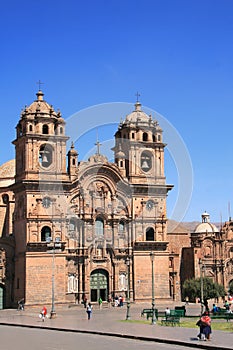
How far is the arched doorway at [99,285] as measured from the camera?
Result: 56100mm

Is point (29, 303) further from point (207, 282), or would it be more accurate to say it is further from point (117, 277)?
point (207, 282)

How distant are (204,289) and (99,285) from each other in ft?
31.5

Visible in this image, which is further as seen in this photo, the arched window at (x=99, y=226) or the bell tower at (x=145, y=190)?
the bell tower at (x=145, y=190)

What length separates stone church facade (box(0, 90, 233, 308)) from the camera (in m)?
53.5

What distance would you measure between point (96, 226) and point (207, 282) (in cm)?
1152

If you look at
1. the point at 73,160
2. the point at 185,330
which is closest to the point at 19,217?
the point at 73,160

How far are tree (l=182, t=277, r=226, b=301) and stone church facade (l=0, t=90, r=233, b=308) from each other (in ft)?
6.53

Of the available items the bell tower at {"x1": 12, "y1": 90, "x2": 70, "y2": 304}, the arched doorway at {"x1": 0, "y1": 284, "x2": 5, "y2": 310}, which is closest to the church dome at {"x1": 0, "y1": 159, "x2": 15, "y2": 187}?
the bell tower at {"x1": 12, "y1": 90, "x2": 70, "y2": 304}

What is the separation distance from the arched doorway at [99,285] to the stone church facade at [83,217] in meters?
0.09

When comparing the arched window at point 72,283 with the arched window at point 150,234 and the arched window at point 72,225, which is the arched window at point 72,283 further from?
the arched window at point 150,234

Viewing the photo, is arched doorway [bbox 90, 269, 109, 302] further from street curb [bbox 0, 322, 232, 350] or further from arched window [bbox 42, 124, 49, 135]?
street curb [bbox 0, 322, 232, 350]

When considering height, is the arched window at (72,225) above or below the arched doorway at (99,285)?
above

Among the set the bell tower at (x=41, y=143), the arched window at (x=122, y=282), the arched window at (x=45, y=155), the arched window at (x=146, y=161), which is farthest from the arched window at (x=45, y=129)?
the arched window at (x=122, y=282)

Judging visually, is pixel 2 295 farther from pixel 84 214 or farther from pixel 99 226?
pixel 99 226
